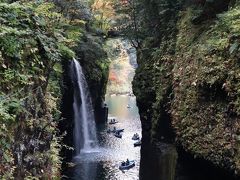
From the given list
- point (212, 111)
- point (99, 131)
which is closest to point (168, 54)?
point (212, 111)

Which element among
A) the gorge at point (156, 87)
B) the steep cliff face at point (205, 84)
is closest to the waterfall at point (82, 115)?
the gorge at point (156, 87)

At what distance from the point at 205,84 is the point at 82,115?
58.6 feet

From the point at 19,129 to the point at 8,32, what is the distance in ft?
5.62

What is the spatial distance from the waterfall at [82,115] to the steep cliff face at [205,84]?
472 inches

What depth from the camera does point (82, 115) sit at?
25.9 m

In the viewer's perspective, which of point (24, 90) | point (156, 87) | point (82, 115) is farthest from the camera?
point (82, 115)

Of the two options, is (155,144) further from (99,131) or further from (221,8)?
(99,131)

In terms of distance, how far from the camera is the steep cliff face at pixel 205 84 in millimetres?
7715

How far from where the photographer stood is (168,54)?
13.4m

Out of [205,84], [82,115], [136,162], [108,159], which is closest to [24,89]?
[205,84]

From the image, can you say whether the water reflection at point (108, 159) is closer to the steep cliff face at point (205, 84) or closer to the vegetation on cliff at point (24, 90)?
the steep cliff face at point (205, 84)

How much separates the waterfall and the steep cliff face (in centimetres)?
1198

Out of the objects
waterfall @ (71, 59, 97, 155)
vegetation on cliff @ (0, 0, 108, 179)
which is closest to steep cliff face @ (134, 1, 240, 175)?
vegetation on cliff @ (0, 0, 108, 179)

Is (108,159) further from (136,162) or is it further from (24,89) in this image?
(24,89)
